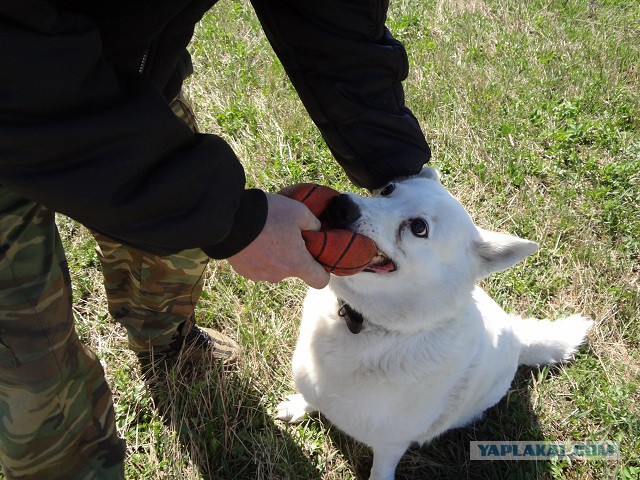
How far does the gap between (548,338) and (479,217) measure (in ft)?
3.54

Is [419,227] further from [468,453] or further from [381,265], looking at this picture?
[468,453]

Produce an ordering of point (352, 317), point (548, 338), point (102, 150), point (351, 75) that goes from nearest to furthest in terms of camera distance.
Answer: point (102, 150) → point (351, 75) → point (352, 317) → point (548, 338)

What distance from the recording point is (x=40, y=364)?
1.64m

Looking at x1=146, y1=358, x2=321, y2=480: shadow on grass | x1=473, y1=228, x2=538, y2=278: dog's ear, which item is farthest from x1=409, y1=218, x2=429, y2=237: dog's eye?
x1=146, y1=358, x2=321, y2=480: shadow on grass

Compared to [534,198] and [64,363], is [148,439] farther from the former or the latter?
[534,198]

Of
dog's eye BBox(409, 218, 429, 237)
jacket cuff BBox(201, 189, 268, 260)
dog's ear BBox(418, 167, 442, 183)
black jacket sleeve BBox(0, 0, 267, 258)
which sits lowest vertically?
dog's eye BBox(409, 218, 429, 237)

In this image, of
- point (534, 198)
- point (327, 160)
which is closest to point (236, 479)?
point (327, 160)

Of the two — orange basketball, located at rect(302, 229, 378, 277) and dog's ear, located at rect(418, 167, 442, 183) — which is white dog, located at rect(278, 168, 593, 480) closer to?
dog's ear, located at rect(418, 167, 442, 183)

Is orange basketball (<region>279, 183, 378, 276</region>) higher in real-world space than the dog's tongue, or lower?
higher

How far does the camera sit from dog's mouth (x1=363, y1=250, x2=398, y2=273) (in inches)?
81.7

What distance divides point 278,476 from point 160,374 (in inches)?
32.8

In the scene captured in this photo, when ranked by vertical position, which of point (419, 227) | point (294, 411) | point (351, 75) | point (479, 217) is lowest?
point (294, 411)

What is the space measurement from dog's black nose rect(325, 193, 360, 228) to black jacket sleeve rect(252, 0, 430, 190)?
348mm

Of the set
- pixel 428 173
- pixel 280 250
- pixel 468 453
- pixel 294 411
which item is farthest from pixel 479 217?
pixel 280 250
